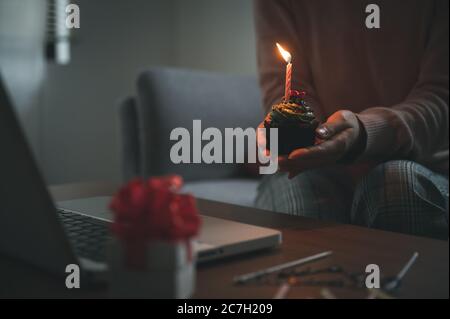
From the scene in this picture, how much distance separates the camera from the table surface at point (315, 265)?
1.46 ft

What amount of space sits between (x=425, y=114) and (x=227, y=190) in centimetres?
87

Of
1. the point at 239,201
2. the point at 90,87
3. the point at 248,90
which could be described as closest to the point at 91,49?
the point at 90,87

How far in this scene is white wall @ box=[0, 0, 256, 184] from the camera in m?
2.70

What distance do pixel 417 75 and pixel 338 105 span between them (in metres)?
0.17

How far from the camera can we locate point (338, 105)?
1094 mm

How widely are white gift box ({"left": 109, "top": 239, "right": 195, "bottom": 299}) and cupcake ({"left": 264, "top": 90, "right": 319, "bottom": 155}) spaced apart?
1.18 feet

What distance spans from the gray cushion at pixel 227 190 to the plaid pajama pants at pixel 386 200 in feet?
1.95

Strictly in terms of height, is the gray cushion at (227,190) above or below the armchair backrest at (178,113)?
below

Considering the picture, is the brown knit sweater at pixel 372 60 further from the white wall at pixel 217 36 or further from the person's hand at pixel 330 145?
the white wall at pixel 217 36

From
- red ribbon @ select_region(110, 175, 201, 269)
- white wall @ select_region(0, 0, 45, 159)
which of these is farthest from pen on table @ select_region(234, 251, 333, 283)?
white wall @ select_region(0, 0, 45, 159)

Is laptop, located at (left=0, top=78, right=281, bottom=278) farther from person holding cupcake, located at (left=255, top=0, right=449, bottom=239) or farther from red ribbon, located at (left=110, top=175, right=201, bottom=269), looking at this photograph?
person holding cupcake, located at (left=255, top=0, right=449, bottom=239)
